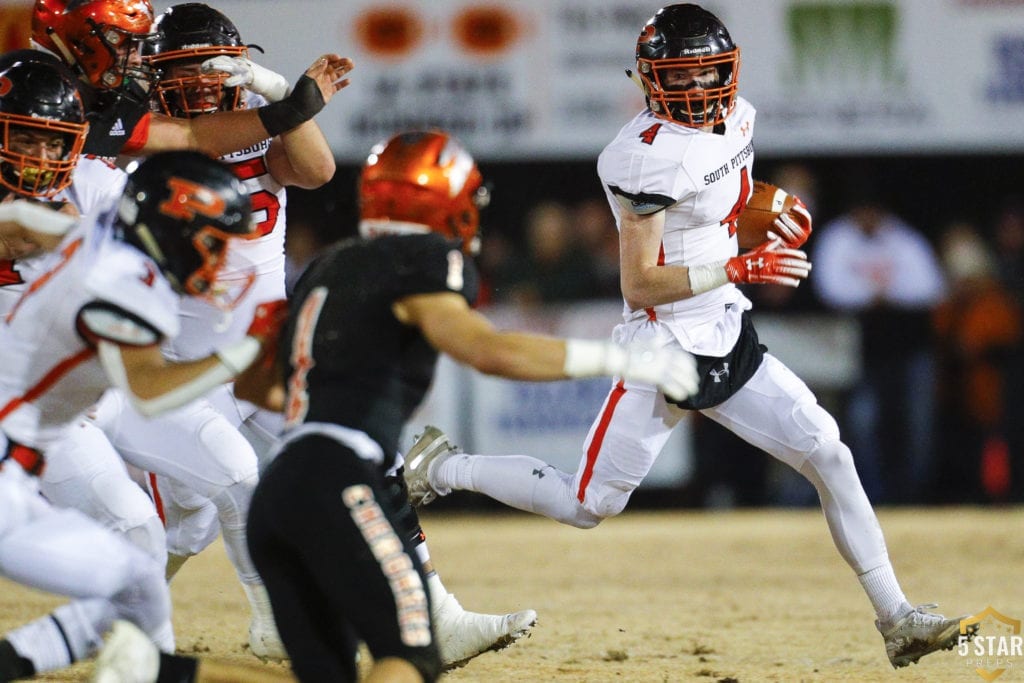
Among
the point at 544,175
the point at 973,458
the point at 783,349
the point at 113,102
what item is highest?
the point at 113,102

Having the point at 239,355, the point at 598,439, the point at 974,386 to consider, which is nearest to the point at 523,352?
the point at 239,355

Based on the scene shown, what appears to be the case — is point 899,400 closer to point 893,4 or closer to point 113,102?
point 893,4

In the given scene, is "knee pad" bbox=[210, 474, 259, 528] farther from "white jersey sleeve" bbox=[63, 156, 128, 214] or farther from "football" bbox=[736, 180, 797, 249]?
"football" bbox=[736, 180, 797, 249]

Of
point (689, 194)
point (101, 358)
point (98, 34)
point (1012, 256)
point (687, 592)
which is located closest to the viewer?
point (101, 358)

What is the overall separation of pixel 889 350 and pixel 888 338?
85mm

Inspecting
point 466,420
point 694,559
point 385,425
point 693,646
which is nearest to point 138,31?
point 385,425

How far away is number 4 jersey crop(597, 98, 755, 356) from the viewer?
4.97m

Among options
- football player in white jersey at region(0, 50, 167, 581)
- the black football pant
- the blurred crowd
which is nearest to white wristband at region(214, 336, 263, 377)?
the black football pant

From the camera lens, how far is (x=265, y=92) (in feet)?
17.1

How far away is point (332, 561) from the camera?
10.7 ft

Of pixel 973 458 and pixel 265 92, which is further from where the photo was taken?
pixel 973 458

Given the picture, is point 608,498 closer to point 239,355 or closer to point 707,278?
point 707,278

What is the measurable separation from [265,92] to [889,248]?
627 cm

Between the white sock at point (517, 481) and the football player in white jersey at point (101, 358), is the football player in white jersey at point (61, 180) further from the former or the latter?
the white sock at point (517, 481)
